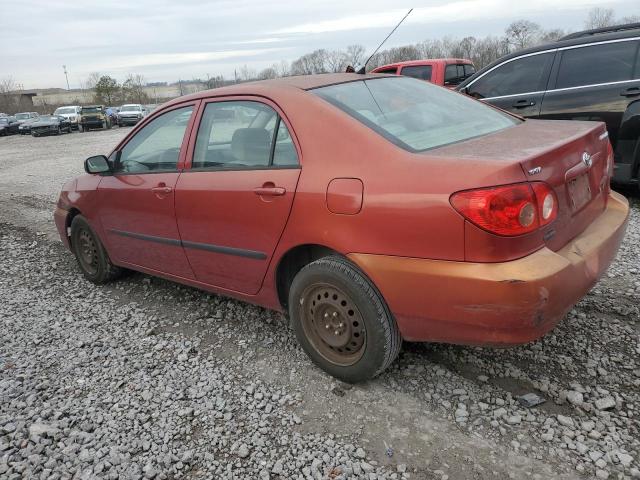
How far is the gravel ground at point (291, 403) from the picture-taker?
229 cm

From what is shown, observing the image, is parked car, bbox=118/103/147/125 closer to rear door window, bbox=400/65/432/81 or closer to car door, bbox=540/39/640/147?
rear door window, bbox=400/65/432/81

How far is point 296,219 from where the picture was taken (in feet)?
8.99

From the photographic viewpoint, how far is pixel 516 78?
254 inches

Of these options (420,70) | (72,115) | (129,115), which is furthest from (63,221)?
(129,115)

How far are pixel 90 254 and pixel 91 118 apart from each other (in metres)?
32.2

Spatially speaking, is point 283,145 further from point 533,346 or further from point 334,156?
point 533,346

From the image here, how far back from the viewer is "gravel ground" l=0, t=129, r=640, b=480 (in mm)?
2287

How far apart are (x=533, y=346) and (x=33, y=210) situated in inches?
314

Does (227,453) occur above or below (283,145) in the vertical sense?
below

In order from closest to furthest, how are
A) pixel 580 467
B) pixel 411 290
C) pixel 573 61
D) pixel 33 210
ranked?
pixel 580 467, pixel 411 290, pixel 573 61, pixel 33 210

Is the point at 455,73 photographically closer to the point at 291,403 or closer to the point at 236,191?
the point at 236,191

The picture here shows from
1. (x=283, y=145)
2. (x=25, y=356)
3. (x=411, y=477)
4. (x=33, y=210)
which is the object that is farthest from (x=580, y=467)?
(x=33, y=210)

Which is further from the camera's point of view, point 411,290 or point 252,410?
point 252,410

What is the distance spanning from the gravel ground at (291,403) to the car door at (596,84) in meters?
2.41
